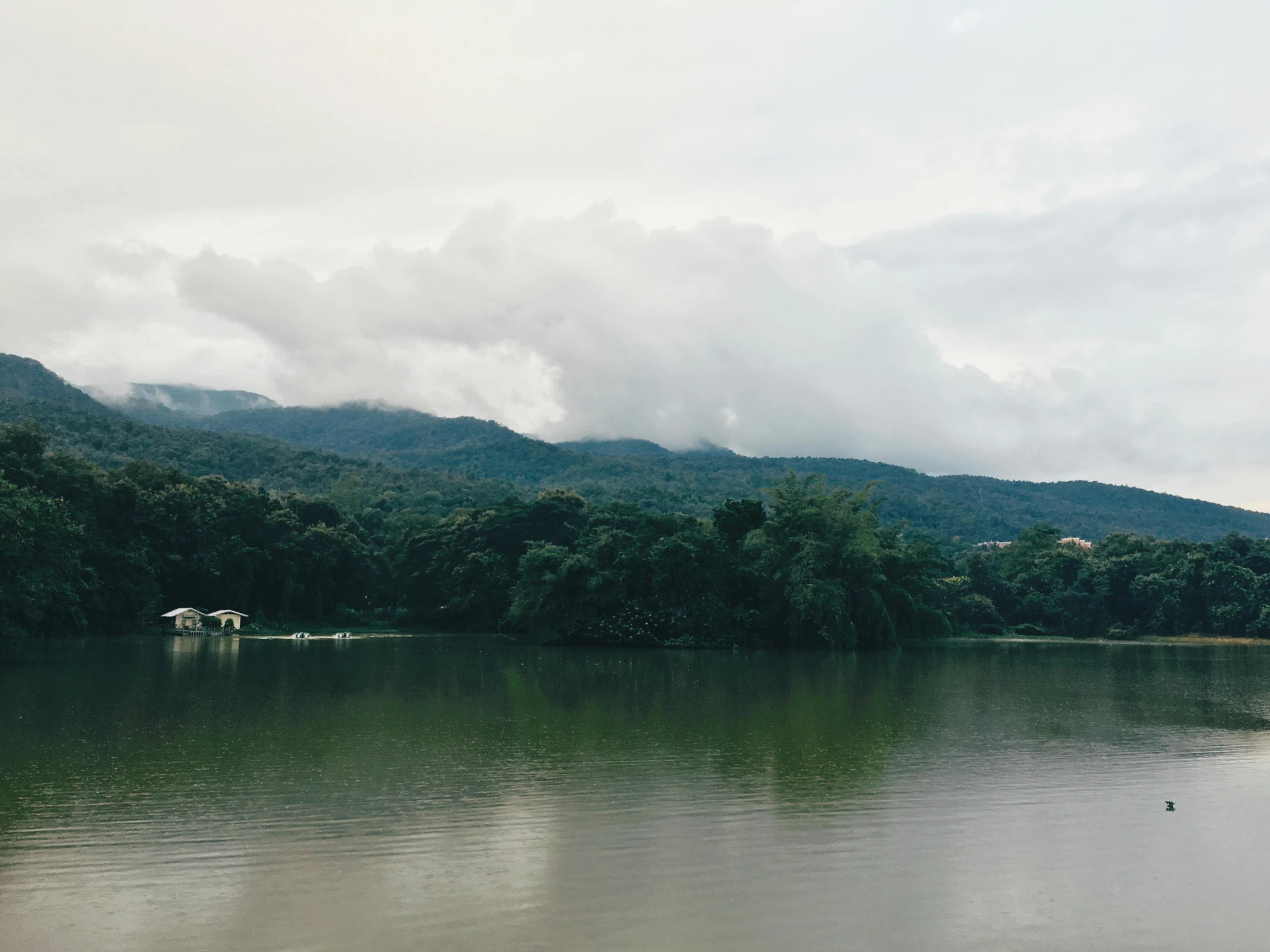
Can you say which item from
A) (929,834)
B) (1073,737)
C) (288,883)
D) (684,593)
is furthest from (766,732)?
(684,593)

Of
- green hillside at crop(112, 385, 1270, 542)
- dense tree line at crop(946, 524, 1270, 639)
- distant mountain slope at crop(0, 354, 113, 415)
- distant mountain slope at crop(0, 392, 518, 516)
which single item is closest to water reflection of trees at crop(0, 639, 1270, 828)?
dense tree line at crop(946, 524, 1270, 639)

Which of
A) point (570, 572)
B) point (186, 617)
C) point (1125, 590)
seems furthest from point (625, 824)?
point (1125, 590)

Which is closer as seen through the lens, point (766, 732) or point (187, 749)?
point (187, 749)

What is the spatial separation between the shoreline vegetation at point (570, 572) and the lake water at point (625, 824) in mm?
28002

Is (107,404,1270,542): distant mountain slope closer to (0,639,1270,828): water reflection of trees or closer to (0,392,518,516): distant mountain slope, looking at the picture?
(0,392,518,516): distant mountain slope

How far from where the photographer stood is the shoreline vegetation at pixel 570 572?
56.9 metres

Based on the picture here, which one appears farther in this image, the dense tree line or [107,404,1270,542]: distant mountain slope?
[107,404,1270,542]: distant mountain slope

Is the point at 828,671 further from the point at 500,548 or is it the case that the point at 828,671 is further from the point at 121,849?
the point at 500,548

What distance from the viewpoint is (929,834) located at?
495 inches

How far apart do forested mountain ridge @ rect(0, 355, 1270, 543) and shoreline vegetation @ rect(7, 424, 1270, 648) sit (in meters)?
21.7

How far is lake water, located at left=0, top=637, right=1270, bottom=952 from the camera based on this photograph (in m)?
9.22

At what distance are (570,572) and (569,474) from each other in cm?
10306

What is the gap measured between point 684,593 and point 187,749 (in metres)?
42.9

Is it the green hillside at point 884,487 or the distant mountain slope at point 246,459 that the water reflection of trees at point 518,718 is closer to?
the distant mountain slope at point 246,459
